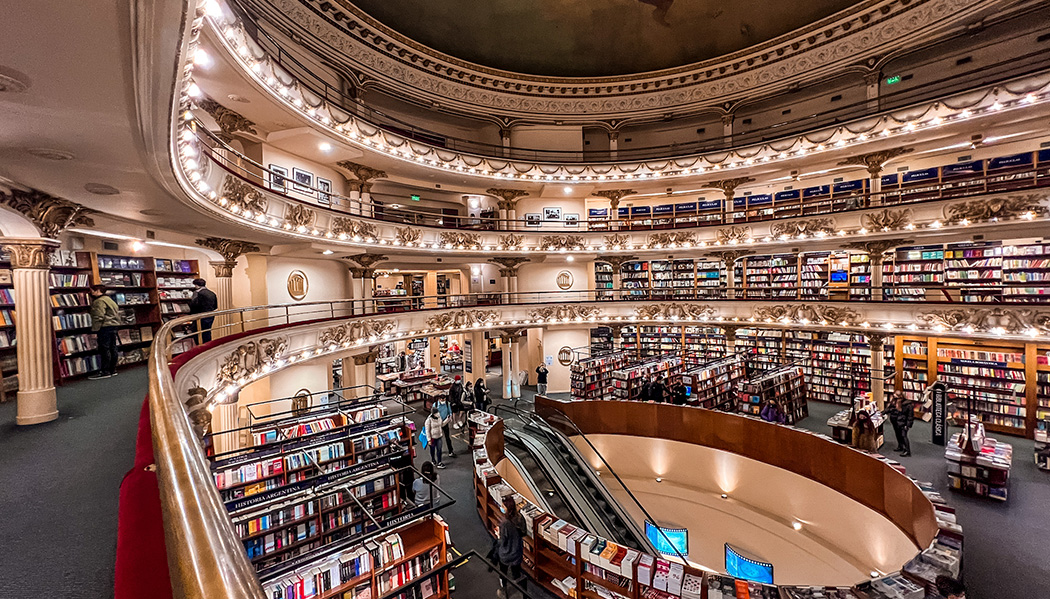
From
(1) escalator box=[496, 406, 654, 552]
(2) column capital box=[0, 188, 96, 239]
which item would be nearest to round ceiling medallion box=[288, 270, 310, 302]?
(2) column capital box=[0, 188, 96, 239]

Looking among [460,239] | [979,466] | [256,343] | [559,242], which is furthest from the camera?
[559,242]

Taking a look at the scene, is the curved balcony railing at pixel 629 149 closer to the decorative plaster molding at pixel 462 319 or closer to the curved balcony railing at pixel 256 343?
the curved balcony railing at pixel 256 343

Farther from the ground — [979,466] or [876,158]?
[876,158]

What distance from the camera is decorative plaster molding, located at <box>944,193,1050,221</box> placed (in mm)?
10227

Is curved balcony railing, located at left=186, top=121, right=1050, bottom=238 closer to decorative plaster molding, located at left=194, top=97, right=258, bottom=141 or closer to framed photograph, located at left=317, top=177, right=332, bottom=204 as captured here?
framed photograph, located at left=317, top=177, right=332, bottom=204

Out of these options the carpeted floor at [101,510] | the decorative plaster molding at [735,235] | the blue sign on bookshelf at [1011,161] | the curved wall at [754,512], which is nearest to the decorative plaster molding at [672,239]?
the decorative plaster molding at [735,235]

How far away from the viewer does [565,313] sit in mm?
17266

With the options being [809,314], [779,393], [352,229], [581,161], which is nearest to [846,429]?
[779,393]

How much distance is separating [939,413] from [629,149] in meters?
13.9

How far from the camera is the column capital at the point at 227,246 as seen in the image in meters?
9.66

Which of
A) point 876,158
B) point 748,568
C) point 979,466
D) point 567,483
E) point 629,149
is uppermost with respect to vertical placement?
point 629,149

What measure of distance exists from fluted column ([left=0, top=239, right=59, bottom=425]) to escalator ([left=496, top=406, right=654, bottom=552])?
7.89m

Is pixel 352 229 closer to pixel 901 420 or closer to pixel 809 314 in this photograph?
pixel 809 314

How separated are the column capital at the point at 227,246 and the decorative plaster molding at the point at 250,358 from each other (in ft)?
8.72
